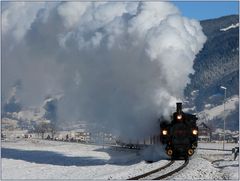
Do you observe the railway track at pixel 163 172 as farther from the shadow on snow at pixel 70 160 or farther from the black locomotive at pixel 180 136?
the shadow on snow at pixel 70 160

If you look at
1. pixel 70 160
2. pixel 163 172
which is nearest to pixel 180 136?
pixel 163 172

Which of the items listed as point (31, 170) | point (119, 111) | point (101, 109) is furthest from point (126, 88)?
point (31, 170)

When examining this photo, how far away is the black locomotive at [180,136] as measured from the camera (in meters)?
42.9

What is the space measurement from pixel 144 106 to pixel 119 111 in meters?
7.30

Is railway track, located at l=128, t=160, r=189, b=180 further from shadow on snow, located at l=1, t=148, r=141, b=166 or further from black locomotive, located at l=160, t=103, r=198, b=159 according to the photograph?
shadow on snow, located at l=1, t=148, r=141, b=166

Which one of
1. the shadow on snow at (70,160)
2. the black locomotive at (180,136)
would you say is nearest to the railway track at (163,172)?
the black locomotive at (180,136)

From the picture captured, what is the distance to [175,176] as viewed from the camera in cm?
3169

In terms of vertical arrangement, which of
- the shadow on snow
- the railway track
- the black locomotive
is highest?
the black locomotive

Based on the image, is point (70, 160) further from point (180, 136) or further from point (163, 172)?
point (163, 172)

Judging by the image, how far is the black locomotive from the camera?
141 ft

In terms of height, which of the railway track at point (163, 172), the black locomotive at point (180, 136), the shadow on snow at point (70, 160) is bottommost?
the railway track at point (163, 172)

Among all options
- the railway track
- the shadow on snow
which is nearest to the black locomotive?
the railway track

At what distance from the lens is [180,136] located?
42.9m

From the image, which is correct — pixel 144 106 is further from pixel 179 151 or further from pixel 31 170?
pixel 31 170
